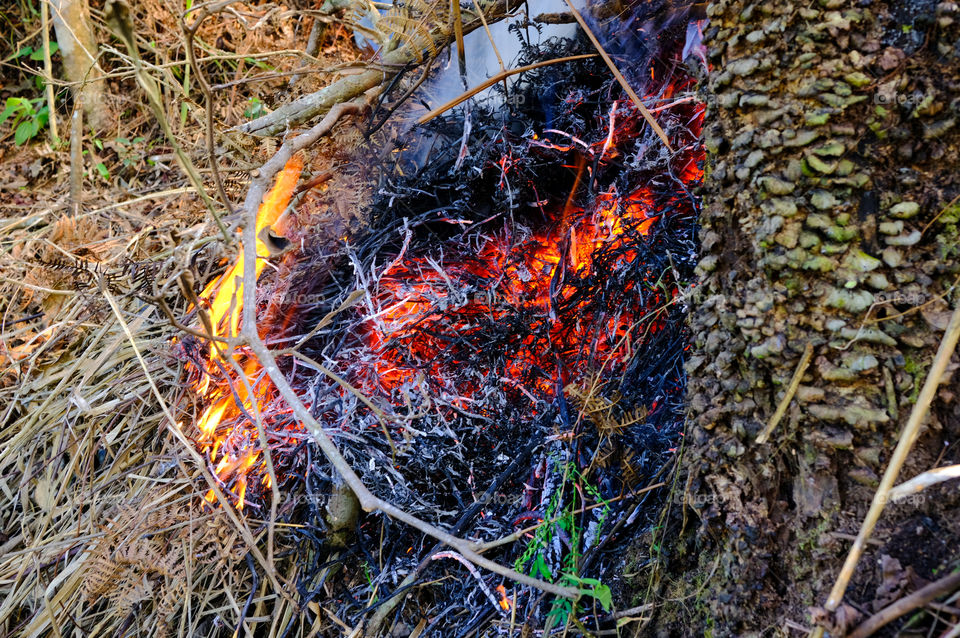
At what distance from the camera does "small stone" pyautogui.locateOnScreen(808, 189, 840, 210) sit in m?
0.93

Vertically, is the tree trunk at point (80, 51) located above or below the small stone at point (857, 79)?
above

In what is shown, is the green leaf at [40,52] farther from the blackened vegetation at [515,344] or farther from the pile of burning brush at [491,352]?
the blackened vegetation at [515,344]

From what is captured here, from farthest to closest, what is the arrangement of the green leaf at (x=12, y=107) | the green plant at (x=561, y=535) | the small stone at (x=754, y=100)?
the green leaf at (x=12, y=107) → the green plant at (x=561, y=535) → the small stone at (x=754, y=100)

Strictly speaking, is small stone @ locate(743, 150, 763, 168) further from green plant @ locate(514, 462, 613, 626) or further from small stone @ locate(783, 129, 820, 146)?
green plant @ locate(514, 462, 613, 626)

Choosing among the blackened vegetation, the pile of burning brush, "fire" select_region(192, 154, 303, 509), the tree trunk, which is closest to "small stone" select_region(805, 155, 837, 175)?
the pile of burning brush

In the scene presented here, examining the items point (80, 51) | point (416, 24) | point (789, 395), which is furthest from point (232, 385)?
point (80, 51)

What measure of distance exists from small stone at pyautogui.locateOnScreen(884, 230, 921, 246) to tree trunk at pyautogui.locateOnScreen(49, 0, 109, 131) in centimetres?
Result: 337

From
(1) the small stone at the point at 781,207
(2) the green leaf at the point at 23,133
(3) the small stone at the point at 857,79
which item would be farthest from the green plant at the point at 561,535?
(2) the green leaf at the point at 23,133

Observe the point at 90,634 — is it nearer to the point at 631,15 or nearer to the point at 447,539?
the point at 447,539

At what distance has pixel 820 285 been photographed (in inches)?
37.4

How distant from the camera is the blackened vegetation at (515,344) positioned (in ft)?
4.65

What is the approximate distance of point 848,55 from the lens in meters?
0.91

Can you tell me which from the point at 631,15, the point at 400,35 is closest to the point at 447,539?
the point at 400,35

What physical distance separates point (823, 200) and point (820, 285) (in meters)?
0.13
